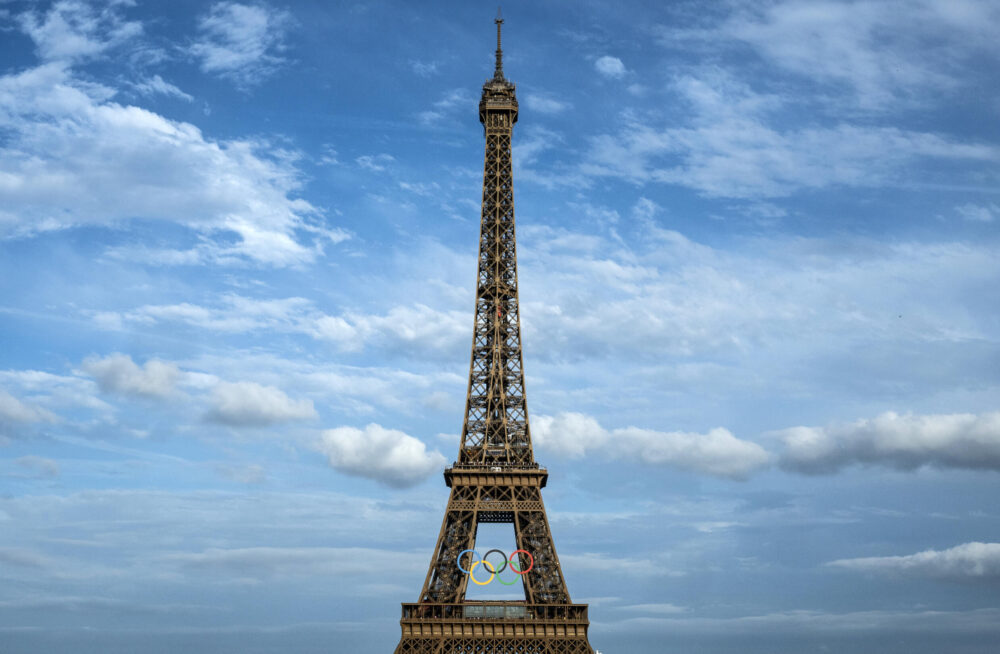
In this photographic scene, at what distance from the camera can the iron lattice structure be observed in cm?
10094

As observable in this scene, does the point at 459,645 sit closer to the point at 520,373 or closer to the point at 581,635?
the point at 581,635

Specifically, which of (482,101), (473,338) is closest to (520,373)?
(473,338)

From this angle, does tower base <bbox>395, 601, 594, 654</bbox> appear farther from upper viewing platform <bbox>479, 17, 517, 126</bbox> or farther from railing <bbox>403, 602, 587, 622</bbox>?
upper viewing platform <bbox>479, 17, 517, 126</bbox>

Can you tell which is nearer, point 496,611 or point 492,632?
point 492,632

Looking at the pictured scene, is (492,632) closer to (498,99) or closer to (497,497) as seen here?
(497,497)

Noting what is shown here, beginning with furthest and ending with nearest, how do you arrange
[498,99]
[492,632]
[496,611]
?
1. [498,99]
2. [496,611]
3. [492,632]

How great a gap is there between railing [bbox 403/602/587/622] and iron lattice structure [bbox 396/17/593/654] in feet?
0.32

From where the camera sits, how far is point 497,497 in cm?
10806

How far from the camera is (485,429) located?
11025 cm

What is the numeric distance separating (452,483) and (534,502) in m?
8.68

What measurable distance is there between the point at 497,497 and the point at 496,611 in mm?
11691

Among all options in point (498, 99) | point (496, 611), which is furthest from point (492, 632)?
point (498, 99)

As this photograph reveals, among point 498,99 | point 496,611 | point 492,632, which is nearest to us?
point 492,632

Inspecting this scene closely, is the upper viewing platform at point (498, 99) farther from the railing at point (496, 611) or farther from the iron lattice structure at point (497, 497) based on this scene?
the railing at point (496, 611)
